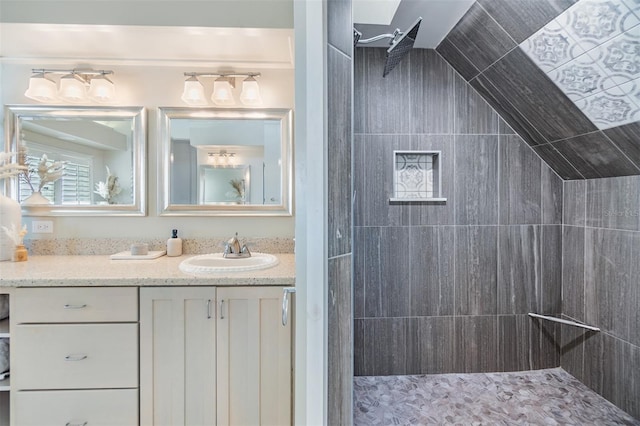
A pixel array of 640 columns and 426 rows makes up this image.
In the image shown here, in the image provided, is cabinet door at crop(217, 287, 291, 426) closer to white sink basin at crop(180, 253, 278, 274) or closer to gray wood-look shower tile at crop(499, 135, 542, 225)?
white sink basin at crop(180, 253, 278, 274)

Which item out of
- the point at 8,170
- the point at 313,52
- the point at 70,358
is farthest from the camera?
the point at 8,170

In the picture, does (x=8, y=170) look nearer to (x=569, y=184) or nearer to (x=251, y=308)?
(x=251, y=308)

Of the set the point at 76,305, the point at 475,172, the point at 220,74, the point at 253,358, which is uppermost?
the point at 220,74

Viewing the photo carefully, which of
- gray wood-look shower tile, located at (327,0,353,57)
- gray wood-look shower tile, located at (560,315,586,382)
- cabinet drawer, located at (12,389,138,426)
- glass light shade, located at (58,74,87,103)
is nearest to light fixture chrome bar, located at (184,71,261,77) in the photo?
glass light shade, located at (58,74,87,103)

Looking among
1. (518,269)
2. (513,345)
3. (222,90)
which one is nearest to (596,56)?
(518,269)

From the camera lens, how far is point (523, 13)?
58.2 inches

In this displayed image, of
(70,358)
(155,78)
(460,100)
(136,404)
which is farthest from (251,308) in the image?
(460,100)

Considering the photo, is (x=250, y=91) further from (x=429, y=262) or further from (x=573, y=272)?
(x=573, y=272)

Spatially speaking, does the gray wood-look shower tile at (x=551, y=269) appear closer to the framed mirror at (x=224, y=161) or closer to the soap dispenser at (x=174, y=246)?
the framed mirror at (x=224, y=161)

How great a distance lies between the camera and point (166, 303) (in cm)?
143

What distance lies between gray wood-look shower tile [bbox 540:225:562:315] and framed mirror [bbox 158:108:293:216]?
5.81 feet

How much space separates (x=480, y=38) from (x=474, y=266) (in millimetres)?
1400

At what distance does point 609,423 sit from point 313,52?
2.29 m

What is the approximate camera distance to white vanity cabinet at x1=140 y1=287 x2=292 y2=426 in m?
1.43
